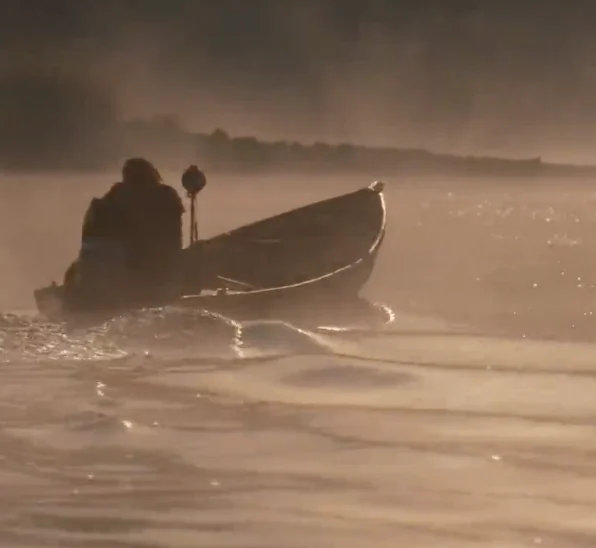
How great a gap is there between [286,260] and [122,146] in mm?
760

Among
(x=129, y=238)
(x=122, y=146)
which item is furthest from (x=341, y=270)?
(x=122, y=146)

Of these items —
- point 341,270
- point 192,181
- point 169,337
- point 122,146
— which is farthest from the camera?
point 122,146

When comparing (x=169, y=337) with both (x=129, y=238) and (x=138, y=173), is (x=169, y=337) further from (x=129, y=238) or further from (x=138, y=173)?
(x=138, y=173)

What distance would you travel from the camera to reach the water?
1436mm

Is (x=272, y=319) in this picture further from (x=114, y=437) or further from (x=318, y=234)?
(x=114, y=437)

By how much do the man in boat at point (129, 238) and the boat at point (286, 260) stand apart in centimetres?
11

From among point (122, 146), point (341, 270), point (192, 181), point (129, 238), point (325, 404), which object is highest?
point (122, 146)

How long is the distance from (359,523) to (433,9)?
2196 millimetres

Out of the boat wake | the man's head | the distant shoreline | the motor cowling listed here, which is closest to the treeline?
the distant shoreline

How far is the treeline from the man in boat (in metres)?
0.54

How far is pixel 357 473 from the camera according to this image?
1623 mm

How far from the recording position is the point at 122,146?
3.31 metres

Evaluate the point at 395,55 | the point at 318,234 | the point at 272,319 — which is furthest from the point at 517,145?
the point at 272,319

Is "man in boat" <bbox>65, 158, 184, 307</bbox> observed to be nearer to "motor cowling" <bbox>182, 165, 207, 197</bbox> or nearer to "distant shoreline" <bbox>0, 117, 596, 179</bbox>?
"motor cowling" <bbox>182, 165, 207, 197</bbox>
